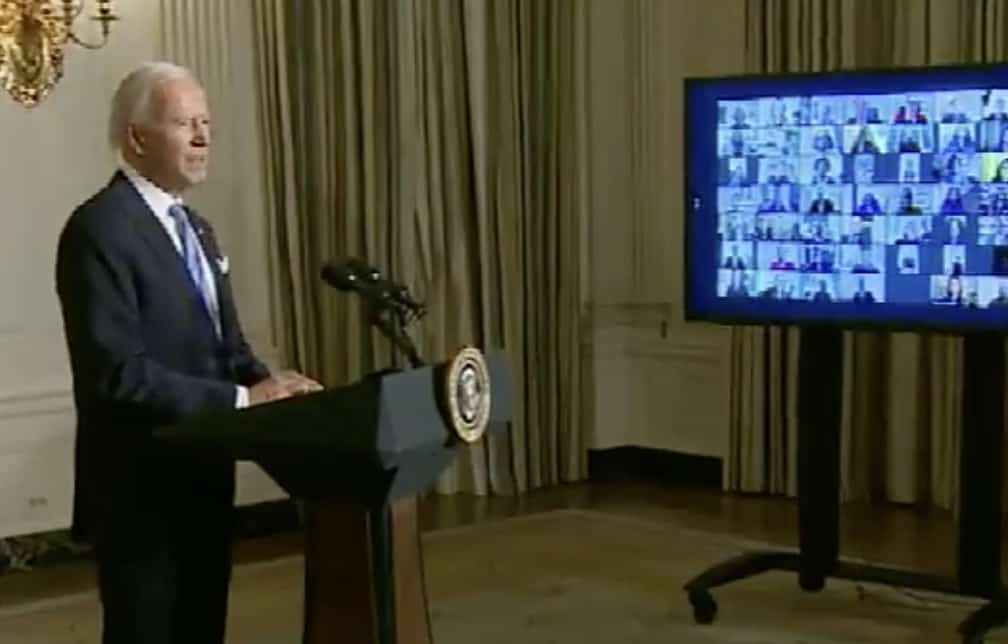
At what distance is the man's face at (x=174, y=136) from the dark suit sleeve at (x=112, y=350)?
0.58 feet

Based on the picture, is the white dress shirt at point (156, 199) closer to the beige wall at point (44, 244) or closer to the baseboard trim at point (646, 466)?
the beige wall at point (44, 244)

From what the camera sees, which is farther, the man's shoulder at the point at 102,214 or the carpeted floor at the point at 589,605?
the carpeted floor at the point at 589,605

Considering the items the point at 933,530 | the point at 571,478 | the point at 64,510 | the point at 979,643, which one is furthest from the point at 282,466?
the point at 571,478

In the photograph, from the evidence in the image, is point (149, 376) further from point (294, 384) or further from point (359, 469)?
point (359, 469)

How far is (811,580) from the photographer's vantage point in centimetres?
462

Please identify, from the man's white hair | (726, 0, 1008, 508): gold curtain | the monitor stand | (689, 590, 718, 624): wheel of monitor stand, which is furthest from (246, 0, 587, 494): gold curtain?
the man's white hair

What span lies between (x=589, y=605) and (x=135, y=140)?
226 centimetres

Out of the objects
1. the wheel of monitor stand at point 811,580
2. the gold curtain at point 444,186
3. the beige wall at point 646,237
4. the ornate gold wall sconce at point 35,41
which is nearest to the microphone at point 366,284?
the wheel of monitor stand at point 811,580

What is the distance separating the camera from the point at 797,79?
4.36 metres

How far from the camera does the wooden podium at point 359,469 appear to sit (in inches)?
98.3

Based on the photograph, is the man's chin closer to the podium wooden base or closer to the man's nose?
the man's nose

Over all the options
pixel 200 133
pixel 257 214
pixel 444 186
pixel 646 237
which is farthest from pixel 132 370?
pixel 646 237

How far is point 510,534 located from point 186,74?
10.00 ft

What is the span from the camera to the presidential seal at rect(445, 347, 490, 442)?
2613 mm
